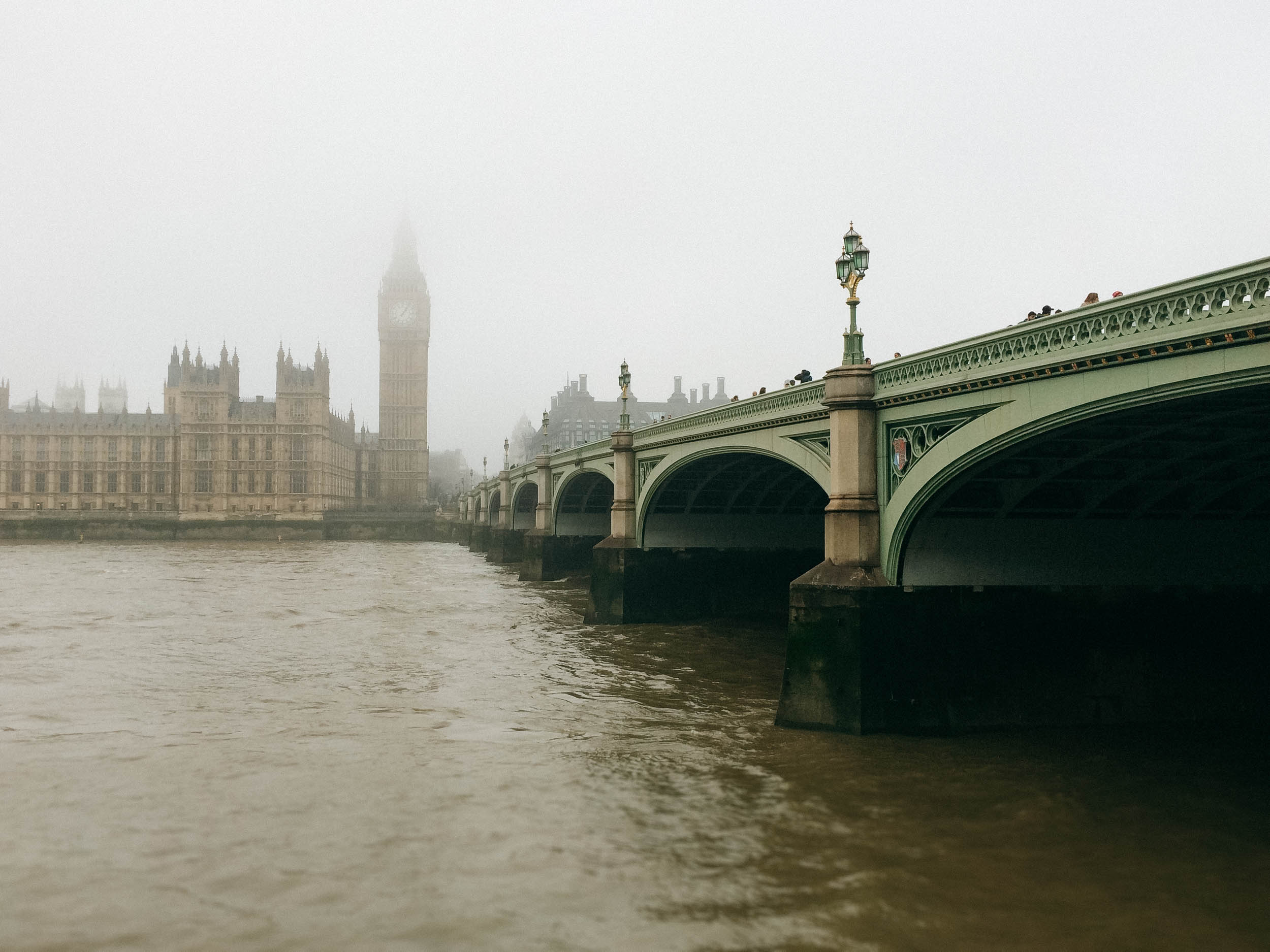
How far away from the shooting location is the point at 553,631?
920 inches

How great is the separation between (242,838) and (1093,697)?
10.5m

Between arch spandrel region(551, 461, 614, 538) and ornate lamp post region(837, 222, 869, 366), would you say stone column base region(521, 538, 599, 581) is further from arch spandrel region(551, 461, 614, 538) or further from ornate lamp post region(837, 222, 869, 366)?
ornate lamp post region(837, 222, 869, 366)

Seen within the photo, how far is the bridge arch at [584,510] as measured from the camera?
1549 inches

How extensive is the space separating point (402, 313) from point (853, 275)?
134228 millimetres

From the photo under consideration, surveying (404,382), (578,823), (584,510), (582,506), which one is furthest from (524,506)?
(404,382)

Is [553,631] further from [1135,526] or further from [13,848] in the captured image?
[13,848]

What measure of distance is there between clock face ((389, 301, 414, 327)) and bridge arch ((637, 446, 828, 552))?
397ft

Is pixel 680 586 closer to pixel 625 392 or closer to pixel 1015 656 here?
pixel 625 392

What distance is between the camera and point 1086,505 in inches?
542

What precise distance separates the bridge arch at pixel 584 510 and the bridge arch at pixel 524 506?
415 inches

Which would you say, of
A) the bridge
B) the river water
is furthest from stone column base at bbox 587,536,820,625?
the bridge

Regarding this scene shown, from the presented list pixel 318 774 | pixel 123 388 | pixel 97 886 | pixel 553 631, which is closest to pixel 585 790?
pixel 318 774

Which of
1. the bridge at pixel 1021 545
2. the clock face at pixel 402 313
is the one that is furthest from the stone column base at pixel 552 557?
the clock face at pixel 402 313

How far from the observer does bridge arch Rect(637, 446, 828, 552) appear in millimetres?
24125
